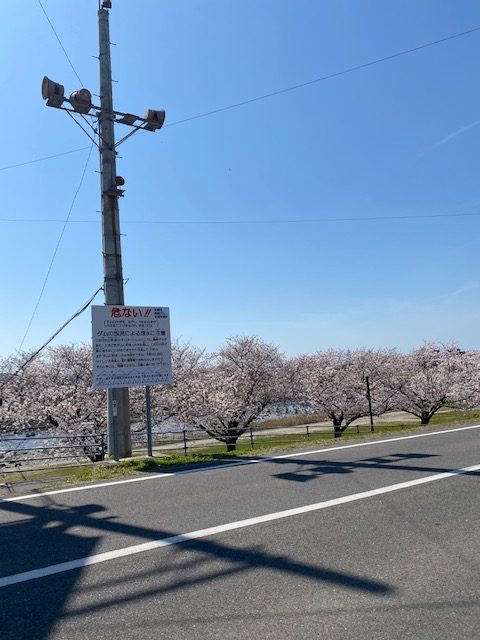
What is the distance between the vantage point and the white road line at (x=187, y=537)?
4.09 meters

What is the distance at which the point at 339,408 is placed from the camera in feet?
112

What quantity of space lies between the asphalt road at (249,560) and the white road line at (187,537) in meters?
0.02

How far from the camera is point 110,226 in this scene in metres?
11.8

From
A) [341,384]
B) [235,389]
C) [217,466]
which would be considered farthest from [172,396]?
[217,466]

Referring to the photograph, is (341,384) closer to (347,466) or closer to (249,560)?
(347,466)

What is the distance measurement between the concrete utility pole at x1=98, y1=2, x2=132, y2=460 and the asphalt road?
3.58m

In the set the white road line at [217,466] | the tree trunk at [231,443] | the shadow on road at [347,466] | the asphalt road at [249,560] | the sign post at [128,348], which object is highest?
the sign post at [128,348]

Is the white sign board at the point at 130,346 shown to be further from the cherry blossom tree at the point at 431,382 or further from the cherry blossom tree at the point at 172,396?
the cherry blossom tree at the point at 431,382

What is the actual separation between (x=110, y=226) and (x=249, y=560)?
9209 millimetres

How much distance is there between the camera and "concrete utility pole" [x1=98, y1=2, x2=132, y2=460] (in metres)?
11.0

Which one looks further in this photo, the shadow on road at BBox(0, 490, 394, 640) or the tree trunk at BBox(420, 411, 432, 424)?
the tree trunk at BBox(420, 411, 432, 424)

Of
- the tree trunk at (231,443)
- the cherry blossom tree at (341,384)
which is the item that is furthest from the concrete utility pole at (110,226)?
the cherry blossom tree at (341,384)

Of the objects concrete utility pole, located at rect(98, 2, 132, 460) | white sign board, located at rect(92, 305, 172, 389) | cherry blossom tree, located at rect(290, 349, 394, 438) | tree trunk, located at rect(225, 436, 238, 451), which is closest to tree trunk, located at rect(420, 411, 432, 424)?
cherry blossom tree, located at rect(290, 349, 394, 438)

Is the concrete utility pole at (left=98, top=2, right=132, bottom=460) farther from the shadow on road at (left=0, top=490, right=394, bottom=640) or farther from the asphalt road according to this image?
the shadow on road at (left=0, top=490, right=394, bottom=640)
